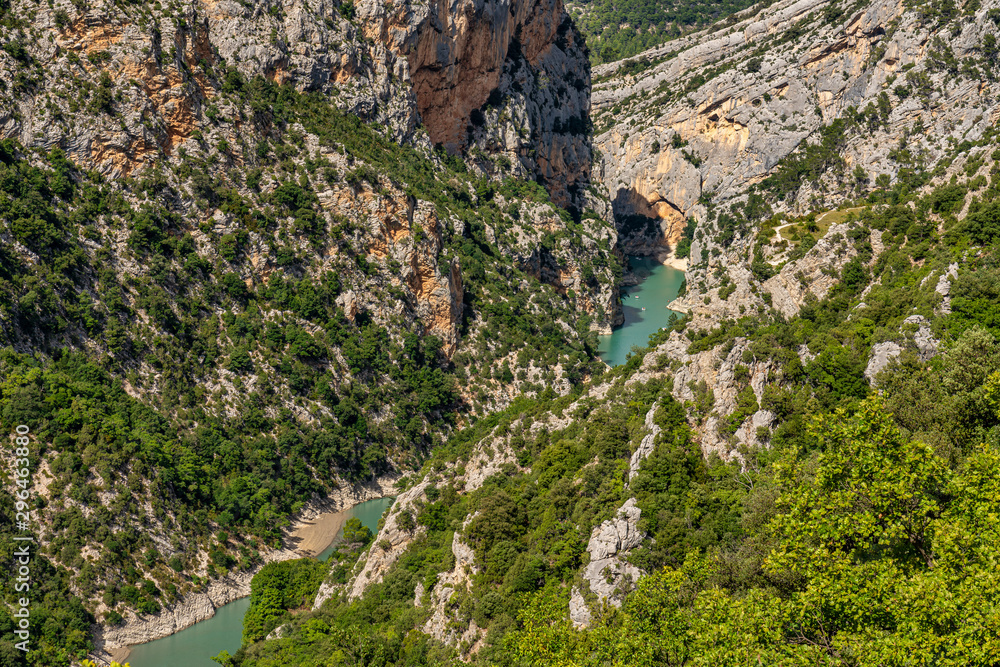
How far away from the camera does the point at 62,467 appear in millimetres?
49812

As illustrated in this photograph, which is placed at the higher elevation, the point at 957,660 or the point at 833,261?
the point at 957,660

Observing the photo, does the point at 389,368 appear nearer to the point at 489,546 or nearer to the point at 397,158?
the point at 397,158

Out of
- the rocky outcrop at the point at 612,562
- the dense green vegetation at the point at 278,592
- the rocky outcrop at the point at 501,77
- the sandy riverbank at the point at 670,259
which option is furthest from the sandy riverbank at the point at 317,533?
the sandy riverbank at the point at 670,259

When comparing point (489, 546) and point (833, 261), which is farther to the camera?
point (833, 261)

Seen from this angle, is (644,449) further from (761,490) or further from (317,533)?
(317,533)

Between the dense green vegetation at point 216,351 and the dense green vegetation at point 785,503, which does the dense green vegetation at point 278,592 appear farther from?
the dense green vegetation at point 216,351

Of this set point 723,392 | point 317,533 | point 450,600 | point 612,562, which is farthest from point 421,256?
point 612,562

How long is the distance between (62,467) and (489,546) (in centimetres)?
3168

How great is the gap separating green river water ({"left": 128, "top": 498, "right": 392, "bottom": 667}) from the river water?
53.1 metres

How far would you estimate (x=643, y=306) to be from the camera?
389ft

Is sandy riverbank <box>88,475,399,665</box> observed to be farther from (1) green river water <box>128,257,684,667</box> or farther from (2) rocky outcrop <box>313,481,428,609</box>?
(2) rocky outcrop <box>313,481,428,609</box>

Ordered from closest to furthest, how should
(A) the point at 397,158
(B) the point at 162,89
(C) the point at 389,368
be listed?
(B) the point at 162,89 < (C) the point at 389,368 < (A) the point at 397,158

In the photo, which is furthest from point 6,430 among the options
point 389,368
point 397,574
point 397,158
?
A: point 397,158

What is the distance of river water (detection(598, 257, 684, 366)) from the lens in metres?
98.0
